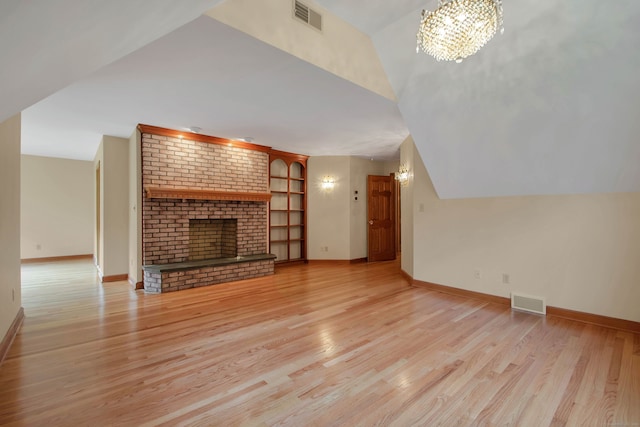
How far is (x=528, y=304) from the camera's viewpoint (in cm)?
368

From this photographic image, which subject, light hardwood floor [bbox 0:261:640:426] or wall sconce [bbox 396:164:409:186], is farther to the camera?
wall sconce [bbox 396:164:409:186]

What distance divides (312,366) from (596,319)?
127 inches

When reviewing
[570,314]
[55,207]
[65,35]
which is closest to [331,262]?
[570,314]

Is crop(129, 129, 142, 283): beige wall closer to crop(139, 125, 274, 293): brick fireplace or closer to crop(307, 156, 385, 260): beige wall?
crop(139, 125, 274, 293): brick fireplace

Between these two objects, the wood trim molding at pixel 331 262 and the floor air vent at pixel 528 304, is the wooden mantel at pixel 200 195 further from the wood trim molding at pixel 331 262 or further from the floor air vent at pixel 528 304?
the floor air vent at pixel 528 304

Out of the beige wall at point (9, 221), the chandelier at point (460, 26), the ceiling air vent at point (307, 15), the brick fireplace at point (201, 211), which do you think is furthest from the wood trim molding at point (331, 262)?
the chandelier at point (460, 26)

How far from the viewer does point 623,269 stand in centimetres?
311

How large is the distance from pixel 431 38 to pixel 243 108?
2.54 m

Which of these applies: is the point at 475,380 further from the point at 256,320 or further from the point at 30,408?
the point at 30,408

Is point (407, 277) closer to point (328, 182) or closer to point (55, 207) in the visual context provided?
point (328, 182)

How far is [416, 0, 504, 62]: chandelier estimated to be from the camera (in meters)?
1.89

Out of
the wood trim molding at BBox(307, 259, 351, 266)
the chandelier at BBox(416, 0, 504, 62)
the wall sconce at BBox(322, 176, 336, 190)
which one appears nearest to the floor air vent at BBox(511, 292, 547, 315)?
the chandelier at BBox(416, 0, 504, 62)

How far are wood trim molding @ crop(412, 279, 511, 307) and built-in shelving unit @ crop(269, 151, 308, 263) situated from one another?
10.3ft

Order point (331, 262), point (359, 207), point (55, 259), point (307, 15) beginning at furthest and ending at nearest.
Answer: point (55, 259) → point (359, 207) → point (331, 262) → point (307, 15)
